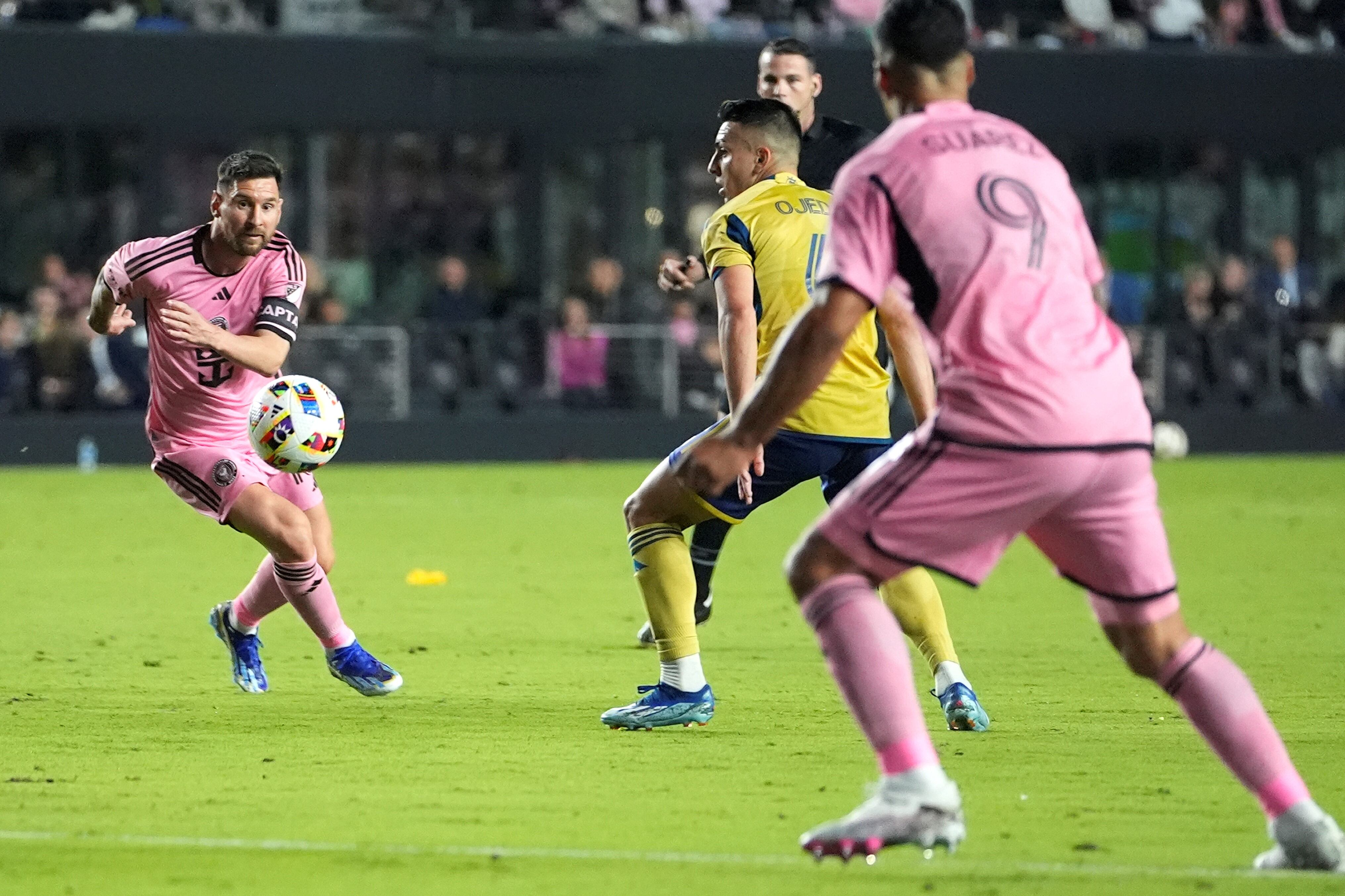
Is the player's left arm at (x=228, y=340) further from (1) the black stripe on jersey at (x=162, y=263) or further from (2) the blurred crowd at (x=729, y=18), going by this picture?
(2) the blurred crowd at (x=729, y=18)

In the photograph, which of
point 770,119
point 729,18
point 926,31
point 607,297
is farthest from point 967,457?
point 729,18

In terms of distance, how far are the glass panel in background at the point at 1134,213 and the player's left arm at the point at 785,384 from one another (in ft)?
79.0

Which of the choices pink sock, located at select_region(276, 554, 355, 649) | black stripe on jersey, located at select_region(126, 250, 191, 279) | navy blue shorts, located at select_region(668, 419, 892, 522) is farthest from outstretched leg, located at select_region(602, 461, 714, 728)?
black stripe on jersey, located at select_region(126, 250, 191, 279)

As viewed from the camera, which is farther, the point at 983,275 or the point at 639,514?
the point at 639,514

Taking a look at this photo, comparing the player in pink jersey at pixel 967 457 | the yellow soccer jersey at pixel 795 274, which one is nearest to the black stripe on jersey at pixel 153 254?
the yellow soccer jersey at pixel 795 274

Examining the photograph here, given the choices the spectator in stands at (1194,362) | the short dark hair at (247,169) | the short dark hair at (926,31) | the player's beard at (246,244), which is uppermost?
the short dark hair at (926,31)

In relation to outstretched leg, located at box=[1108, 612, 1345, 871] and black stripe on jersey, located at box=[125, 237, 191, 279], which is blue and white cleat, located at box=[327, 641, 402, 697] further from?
outstretched leg, located at box=[1108, 612, 1345, 871]

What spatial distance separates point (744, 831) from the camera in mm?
5742

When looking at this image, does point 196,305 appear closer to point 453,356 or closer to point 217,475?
point 217,475

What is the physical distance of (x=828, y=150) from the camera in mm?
9188

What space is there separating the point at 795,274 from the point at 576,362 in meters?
16.6

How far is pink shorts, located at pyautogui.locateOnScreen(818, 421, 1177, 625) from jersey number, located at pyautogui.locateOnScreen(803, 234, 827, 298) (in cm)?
255

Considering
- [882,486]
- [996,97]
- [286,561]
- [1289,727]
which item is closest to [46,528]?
[286,561]

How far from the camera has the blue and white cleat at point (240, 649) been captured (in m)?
8.66
